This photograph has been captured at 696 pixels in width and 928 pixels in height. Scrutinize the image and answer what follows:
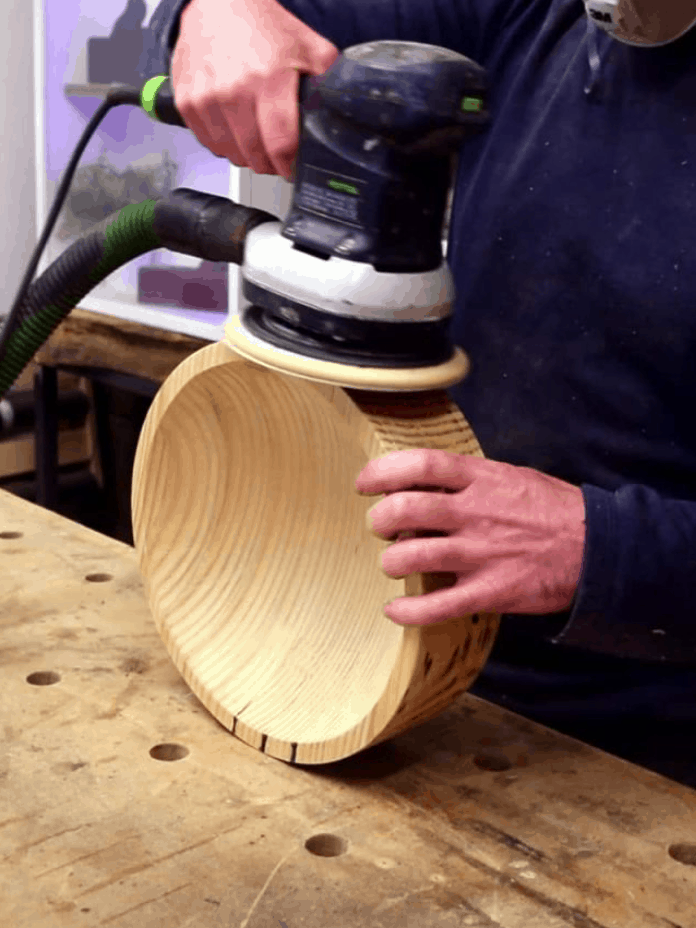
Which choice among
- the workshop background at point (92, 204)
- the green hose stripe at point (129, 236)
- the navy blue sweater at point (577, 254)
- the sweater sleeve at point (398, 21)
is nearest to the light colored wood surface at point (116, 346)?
the workshop background at point (92, 204)

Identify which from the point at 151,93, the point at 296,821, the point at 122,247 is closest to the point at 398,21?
the point at 151,93

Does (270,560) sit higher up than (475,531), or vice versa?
(475,531)

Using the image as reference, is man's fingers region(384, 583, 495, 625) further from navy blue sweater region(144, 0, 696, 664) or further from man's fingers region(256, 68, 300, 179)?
man's fingers region(256, 68, 300, 179)

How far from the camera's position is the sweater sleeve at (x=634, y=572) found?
733mm

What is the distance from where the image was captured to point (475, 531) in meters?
0.72

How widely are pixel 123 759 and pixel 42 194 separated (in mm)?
2158

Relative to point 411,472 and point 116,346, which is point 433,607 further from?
point 116,346

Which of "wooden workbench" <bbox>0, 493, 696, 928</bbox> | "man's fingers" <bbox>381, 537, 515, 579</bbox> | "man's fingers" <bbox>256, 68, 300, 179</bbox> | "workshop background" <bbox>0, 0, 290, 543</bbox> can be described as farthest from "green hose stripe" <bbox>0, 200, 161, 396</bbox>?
"workshop background" <bbox>0, 0, 290, 543</bbox>

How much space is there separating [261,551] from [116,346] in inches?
59.3

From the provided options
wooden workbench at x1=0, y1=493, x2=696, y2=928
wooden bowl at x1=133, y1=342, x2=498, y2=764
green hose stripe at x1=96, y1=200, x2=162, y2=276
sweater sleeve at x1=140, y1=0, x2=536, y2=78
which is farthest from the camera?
sweater sleeve at x1=140, y1=0, x2=536, y2=78

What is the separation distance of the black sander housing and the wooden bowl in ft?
0.20

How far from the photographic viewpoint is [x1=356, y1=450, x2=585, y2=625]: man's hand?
27.5 inches

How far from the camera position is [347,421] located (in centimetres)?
75

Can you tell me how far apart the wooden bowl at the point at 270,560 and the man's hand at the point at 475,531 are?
1.8 inches
